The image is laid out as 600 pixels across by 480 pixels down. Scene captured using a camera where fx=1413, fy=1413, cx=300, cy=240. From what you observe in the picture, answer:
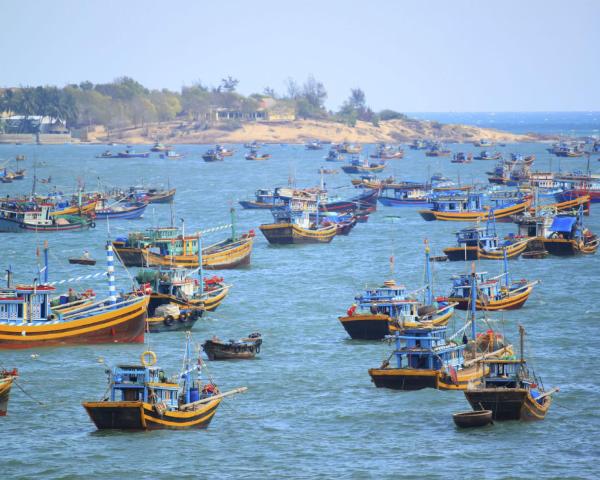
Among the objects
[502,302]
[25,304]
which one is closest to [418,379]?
[25,304]

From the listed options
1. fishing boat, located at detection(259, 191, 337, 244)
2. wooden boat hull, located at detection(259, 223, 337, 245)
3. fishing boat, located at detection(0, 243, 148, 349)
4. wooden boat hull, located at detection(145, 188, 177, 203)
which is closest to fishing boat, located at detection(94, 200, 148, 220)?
wooden boat hull, located at detection(145, 188, 177, 203)

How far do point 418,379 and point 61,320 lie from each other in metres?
18.3

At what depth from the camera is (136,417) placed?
1905 inches

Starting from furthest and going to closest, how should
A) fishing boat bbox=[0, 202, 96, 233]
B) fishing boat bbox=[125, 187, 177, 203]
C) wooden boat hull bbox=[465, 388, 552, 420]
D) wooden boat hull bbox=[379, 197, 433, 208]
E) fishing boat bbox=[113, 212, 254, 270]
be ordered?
fishing boat bbox=[125, 187, 177, 203], wooden boat hull bbox=[379, 197, 433, 208], fishing boat bbox=[0, 202, 96, 233], fishing boat bbox=[113, 212, 254, 270], wooden boat hull bbox=[465, 388, 552, 420]

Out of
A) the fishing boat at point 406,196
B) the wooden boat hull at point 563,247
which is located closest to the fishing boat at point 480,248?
the wooden boat hull at point 563,247

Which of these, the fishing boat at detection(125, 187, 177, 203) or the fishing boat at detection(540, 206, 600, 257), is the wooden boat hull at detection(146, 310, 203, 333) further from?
the fishing boat at detection(125, 187, 177, 203)

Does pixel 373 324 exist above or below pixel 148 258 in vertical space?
below

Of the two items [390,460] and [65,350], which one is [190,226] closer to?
[65,350]

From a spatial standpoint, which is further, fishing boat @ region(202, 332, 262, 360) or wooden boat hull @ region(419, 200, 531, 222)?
wooden boat hull @ region(419, 200, 531, 222)

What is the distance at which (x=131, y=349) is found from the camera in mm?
64312

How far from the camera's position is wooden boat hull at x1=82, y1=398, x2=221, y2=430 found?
4822cm

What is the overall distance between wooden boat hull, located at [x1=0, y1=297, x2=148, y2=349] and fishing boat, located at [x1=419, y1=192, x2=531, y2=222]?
209 ft

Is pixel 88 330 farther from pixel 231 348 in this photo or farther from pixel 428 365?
pixel 428 365

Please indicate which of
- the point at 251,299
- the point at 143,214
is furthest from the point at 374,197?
the point at 251,299
